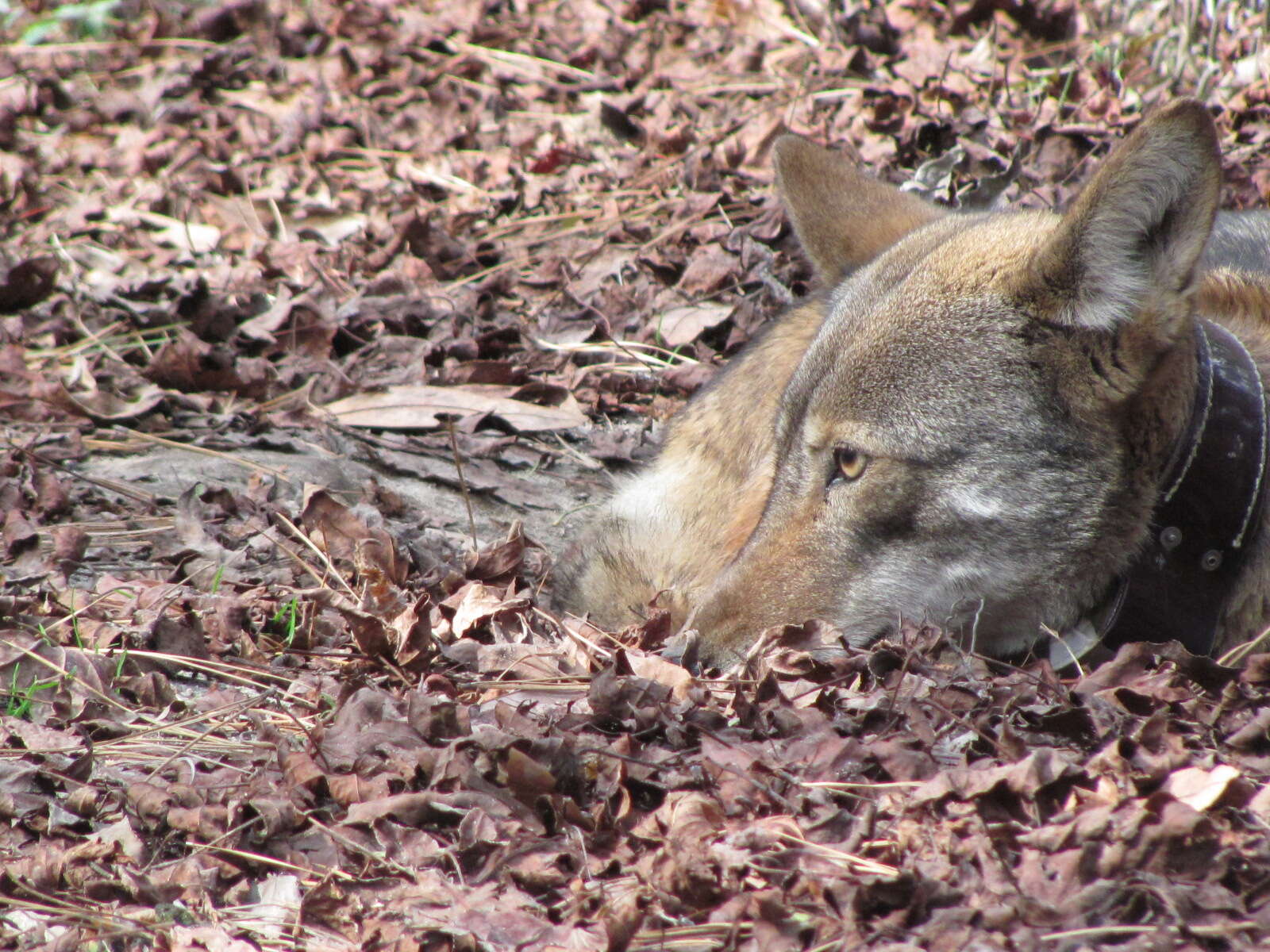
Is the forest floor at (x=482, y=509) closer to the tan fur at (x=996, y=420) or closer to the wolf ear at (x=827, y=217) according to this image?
the tan fur at (x=996, y=420)

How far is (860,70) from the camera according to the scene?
24.3 feet

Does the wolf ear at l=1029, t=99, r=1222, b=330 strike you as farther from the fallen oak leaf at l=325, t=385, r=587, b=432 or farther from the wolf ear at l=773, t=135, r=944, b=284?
the fallen oak leaf at l=325, t=385, r=587, b=432

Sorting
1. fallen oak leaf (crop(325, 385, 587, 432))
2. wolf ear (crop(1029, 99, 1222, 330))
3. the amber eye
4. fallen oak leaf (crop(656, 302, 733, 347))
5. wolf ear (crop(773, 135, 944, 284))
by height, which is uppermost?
wolf ear (crop(1029, 99, 1222, 330))

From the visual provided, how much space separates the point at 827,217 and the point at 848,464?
1.22 meters

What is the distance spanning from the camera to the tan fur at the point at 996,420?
2.97 m

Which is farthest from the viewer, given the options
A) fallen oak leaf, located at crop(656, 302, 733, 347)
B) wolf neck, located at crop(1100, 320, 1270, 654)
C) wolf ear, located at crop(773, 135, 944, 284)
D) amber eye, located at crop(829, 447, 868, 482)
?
fallen oak leaf, located at crop(656, 302, 733, 347)

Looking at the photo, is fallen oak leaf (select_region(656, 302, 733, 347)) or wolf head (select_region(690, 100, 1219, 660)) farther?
fallen oak leaf (select_region(656, 302, 733, 347))

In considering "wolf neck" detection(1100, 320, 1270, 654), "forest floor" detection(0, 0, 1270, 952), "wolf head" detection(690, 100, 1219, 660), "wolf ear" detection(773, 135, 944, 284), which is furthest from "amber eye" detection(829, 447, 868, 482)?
"wolf ear" detection(773, 135, 944, 284)

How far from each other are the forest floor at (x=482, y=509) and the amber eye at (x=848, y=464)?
1.78ft

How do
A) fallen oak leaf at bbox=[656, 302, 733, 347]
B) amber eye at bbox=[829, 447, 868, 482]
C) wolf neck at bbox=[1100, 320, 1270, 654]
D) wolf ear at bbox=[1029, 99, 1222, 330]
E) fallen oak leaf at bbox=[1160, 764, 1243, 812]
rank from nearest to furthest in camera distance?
fallen oak leaf at bbox=[1160, 764, 1243, 812] → wolf ear at bbox=[1029, 99, 1222, 330] → wolf neck at bbox=[1100, 320, 1270, 654] → amber eye at bbox=[829, 447, 868, 482] → fallen oak leaf at bbox=[656, 302, 733, 347]

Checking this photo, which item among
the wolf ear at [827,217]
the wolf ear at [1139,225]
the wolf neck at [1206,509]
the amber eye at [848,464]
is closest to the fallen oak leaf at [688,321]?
the wolf ear at [827,217]

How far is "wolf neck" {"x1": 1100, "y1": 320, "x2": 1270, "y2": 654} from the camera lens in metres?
3.08

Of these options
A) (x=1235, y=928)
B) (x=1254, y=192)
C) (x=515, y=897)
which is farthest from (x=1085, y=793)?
(x=1254, y=192)

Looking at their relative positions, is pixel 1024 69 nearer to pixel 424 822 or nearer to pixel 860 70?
pixel 860 70
